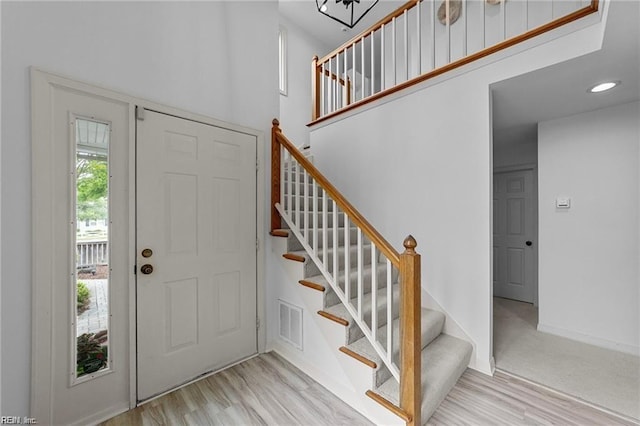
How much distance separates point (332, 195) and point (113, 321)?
172cm

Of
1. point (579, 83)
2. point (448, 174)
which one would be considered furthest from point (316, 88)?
point (579, 83)

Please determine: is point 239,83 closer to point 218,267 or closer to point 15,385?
point 218,267

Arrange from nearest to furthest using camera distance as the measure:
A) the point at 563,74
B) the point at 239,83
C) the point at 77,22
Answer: the point at 77,22, the point at 563,74, the point at 239,83

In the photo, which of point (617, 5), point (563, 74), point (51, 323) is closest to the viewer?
point (617, 5)

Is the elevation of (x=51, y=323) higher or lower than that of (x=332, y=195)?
lower

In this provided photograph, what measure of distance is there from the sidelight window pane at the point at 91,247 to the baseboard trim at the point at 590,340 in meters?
4.13

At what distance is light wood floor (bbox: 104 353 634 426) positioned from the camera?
1.67 meters

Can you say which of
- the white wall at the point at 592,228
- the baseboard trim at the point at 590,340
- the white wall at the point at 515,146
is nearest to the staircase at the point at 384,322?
the baseboard trim at the point at 590,340

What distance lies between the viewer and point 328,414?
1.74m

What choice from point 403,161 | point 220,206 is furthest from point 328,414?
point 403,161

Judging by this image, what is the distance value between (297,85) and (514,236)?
179 inches

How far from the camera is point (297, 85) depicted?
4.95m

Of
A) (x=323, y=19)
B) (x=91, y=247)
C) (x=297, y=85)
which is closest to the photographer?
(x=91, y=247)

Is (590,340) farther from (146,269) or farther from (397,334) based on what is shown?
(146,269)
